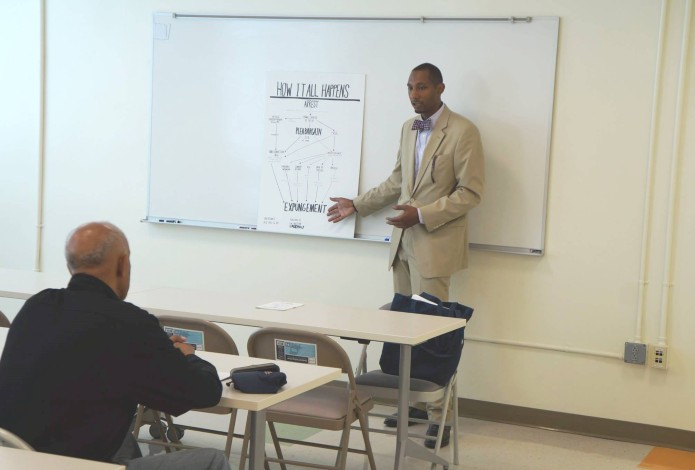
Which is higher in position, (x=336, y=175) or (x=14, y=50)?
(x=14, y=50)

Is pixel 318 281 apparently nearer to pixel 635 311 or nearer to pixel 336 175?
pixel 336 175

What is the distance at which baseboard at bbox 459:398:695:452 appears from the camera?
206 inches

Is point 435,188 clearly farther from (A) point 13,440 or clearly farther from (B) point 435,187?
(A) point 13,440

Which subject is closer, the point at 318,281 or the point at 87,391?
the point at 87,391

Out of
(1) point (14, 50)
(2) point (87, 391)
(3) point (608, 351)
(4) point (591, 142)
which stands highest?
(1) point (14, 50)

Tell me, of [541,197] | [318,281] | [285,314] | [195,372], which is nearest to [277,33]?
[318,281]

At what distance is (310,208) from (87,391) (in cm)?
A: 362

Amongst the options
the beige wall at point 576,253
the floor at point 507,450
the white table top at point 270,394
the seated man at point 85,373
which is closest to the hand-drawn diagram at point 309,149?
the beige wall at point 576,253

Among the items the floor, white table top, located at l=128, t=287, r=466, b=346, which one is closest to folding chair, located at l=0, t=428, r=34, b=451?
white table top, located at l=128, t=287, r=466, b=346

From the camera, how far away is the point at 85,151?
A: 6574 mm

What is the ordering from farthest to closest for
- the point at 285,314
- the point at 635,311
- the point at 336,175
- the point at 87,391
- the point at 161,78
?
the point at 161,78 → the point at 336,175 → the point at 635,311 → the point at 285,314 → the point at 87,391

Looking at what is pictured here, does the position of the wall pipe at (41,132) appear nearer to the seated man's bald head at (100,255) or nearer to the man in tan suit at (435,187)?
the man in tan suit at (435,187)

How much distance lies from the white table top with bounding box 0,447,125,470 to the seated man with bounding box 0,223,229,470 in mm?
305

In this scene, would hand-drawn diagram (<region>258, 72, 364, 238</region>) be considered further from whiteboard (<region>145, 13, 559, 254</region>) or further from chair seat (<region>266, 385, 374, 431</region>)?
chair seat (<region>266, 385, 374, 431</region>)
